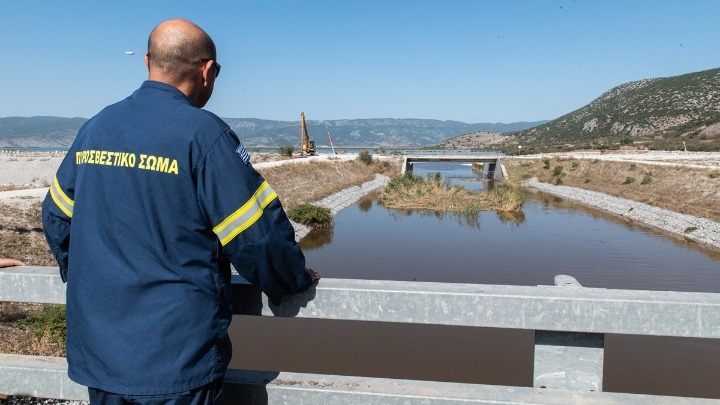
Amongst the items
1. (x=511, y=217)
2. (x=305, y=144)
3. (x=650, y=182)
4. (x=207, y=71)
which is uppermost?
(x=305, y=144)

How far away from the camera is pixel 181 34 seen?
200cm

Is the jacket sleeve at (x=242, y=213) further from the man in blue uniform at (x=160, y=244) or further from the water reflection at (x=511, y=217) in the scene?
the water reflection at (x=511, y=217)

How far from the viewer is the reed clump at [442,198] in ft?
100

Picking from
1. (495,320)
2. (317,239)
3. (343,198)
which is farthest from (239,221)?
(343,198)

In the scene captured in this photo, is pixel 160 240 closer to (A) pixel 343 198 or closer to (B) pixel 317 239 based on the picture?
(B) pixel 317 239

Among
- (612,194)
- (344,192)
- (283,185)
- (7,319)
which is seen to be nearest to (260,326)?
(7,319)

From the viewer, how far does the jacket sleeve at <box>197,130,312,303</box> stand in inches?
73.2

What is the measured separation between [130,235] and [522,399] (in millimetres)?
1632

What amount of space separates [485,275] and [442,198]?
18043mm

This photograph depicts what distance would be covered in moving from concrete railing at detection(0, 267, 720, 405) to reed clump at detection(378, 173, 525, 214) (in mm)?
26759

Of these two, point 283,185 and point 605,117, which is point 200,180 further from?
A: point 605,117

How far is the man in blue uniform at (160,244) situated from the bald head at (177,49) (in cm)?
1

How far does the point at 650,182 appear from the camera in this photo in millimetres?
32281

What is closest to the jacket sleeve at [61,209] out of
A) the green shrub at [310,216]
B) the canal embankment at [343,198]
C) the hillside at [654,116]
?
the canal embankment at [343,198]
